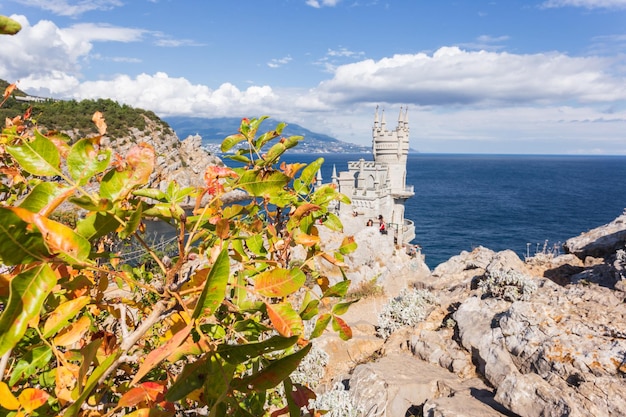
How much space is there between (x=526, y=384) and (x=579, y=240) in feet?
39.0

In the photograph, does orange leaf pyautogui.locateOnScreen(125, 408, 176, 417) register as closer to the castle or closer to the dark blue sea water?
the castle

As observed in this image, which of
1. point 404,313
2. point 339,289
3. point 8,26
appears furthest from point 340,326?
point 404,313

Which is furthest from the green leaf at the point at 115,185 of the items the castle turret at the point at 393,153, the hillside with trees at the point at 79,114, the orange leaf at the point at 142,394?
the castle turret at the point at 393,153

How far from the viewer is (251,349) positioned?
1.02m

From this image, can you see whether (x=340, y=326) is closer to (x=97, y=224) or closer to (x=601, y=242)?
(x=97, y=224)

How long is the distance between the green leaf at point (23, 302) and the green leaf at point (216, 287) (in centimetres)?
Answer: 32

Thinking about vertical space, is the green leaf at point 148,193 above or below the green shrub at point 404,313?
→ above

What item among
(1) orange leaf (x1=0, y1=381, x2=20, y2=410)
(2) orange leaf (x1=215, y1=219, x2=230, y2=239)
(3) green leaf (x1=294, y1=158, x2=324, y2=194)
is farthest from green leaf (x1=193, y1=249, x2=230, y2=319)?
(3) green leaf (x1=294, y1=158, x2=324, y2=194)

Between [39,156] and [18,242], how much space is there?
349mm

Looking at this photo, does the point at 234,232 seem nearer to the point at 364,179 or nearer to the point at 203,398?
the point at 203,398

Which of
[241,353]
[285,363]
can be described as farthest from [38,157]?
[285,363]

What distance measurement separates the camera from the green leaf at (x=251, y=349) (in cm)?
101

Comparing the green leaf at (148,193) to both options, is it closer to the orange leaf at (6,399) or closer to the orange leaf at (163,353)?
the orange leaf at (163,353)

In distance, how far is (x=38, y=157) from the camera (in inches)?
41.9
